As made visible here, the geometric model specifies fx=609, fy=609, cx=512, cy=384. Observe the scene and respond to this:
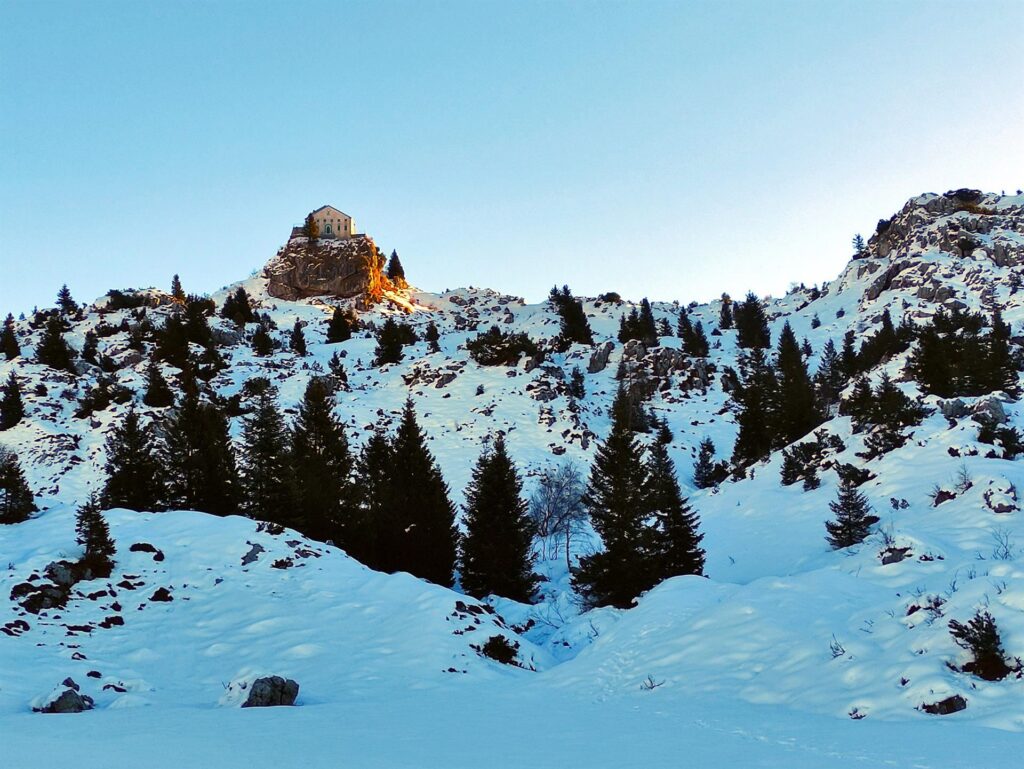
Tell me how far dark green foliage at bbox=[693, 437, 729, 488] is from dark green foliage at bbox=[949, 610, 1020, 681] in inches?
1497

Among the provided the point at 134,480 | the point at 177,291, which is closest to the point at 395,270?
the point at 177,291

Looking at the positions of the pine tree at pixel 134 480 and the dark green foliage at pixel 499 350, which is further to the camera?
the dark green foliage at pixel 499 350

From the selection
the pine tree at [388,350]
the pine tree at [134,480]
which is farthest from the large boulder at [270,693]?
the pine tree at [388,350]

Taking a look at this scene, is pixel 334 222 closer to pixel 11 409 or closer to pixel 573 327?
pixel 573 327

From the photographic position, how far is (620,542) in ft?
77.7

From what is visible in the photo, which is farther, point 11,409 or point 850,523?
point 11,409

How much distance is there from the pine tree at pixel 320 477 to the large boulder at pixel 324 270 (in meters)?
76.9

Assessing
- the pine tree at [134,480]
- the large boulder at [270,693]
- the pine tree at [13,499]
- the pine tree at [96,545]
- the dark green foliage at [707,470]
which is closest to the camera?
the large boulder at [270,693]

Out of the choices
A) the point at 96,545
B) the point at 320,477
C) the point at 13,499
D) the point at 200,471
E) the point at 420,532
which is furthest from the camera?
the point at 200,471

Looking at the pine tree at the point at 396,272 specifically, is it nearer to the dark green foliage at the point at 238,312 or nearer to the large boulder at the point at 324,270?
the large boulder at the point at 324,270

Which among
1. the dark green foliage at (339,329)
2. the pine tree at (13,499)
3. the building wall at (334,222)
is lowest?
the pine tree at (13,499)

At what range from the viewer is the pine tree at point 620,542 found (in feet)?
76.6

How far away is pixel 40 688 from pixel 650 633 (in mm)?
12764

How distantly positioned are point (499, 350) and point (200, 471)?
1643 inches
